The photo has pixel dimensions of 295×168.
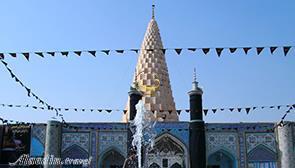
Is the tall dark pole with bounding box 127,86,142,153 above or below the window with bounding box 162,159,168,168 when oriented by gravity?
above

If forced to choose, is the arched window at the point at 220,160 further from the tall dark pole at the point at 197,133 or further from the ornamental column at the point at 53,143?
the ornamental column at the point at 53,143

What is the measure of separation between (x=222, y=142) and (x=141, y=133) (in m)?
4.43

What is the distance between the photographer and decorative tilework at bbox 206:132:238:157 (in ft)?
82.5

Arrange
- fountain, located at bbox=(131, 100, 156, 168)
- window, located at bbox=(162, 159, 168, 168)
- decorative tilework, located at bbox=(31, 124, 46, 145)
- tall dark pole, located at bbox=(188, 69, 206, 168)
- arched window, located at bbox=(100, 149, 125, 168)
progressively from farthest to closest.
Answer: arched window, located at bbox=(100, 149, 125, 168) < window, located at bbox=(162, 159, 168, 168) < decorative tilework, located at bbox=(31, 124, 46, 145) < fountain, located at bbox=(131, 100, 156, 168) < tall dark pole, located at bbox=(188, 69, 206, 168)

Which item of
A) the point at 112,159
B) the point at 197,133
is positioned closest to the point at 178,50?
the point at 197,133

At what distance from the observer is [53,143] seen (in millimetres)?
24719

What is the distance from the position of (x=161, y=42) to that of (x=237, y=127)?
8653mm

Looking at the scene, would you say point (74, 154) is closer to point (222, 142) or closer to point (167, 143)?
point (167, 143)

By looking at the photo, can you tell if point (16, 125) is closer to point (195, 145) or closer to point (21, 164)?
point (21, 164)

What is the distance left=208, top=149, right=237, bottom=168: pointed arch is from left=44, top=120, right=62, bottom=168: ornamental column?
816cm

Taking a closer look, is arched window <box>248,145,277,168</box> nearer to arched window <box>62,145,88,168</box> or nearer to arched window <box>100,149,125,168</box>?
arched window <box>100,149,125,168</box>

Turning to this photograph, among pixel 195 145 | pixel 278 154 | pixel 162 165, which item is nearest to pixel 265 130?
pixel 278 154

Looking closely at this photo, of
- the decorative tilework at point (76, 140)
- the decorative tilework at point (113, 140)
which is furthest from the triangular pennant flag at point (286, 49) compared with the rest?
the decorative tilework at point (76, 140)

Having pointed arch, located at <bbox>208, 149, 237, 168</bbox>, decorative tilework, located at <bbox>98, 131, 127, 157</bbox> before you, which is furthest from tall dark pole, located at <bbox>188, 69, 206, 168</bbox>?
decorative tilework, located at <bbox>98, 131, 127, 157</bbox>
